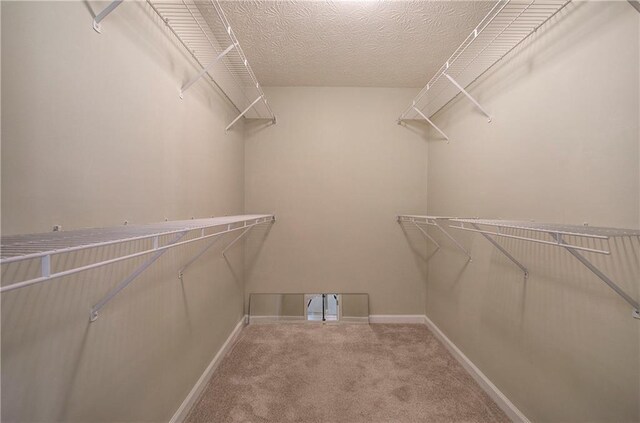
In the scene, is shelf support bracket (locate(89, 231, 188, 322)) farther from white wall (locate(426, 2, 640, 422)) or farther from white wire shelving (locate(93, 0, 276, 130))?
white wall (locate(426, 2, 640, 422))

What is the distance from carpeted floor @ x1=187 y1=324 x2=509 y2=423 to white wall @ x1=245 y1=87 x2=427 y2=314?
1.84 feet

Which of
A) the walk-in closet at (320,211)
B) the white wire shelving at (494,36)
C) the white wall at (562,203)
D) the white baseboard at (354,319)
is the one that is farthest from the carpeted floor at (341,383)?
the white wire shelving at (494,36)

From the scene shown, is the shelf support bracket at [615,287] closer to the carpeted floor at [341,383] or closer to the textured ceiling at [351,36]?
the carpeted floor at [341,383]

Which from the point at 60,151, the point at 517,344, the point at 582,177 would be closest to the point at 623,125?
the point at 582,177

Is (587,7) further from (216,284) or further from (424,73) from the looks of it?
(216,284)

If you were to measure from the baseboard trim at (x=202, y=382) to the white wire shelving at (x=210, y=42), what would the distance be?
1.77 m

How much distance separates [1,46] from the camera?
645 mm

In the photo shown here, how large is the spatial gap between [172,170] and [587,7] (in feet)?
6.68

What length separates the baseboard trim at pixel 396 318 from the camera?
9.09 ft

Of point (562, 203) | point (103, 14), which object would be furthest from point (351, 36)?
point (562, 203)

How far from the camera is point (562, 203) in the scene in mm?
1214

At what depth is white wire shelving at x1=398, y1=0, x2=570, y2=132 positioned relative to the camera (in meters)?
1.22

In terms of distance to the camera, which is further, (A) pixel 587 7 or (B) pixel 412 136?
(B) pixel 412 136

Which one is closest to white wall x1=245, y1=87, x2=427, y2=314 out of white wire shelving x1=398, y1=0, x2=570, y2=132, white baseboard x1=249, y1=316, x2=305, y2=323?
white baseboard x1=249, y1=316, x2=305, y2=323
